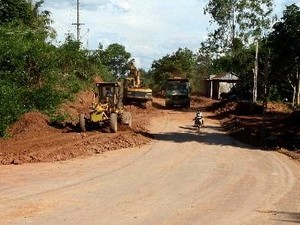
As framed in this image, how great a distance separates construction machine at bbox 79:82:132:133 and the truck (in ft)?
60.0

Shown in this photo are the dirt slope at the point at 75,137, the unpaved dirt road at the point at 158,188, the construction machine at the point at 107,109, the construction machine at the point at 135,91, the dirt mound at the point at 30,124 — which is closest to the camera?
the unpaved dirt road at the point at 158,188

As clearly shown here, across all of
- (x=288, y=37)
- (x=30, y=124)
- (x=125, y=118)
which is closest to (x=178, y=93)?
(x=288, y=37)

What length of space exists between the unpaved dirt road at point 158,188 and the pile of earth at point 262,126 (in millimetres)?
2068

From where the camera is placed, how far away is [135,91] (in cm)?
3884

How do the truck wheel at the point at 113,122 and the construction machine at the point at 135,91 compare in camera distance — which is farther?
the construction machine at the point at 135,91

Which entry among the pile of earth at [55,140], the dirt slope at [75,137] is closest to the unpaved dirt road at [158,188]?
the pile of earth at [55,140]

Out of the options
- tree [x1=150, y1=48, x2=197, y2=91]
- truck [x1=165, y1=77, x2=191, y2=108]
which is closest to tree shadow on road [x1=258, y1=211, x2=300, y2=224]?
truck [x1=165, y1=77, x2=191, y2=108]

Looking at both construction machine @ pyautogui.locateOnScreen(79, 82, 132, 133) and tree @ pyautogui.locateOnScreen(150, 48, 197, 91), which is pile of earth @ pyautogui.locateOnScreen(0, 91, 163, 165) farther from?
tree @ pyautogui.locateOnScreen(150, 48, 197, 91)

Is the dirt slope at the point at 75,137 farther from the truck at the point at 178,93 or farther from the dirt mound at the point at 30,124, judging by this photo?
the truck at the point at 178,93

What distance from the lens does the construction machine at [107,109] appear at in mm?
23047

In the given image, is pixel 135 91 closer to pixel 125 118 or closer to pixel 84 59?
pixel 84 59

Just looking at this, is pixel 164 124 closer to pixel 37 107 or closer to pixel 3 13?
pixel 37 107

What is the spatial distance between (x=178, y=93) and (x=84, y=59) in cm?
926

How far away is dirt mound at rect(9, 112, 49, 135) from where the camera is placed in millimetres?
23344
